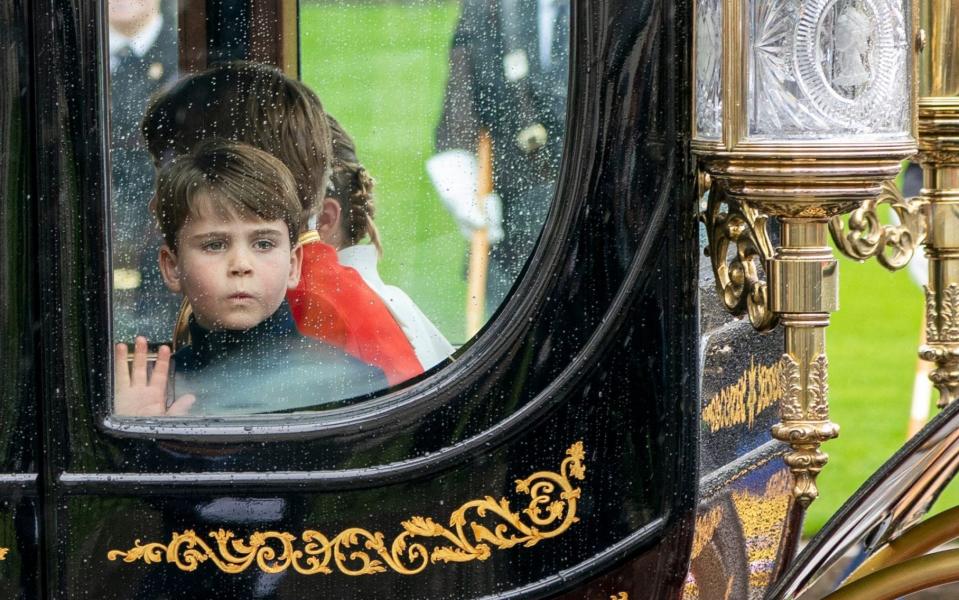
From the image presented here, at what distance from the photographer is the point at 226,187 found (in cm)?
144

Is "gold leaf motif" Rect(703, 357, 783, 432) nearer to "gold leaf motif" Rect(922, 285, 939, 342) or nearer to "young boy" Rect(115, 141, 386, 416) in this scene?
"gold leaf motif" Rect(922, 285, 939, 342)

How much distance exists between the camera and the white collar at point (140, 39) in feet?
4.64

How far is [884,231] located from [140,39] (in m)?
0.83

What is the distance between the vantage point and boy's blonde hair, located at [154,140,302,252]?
1.44 metres

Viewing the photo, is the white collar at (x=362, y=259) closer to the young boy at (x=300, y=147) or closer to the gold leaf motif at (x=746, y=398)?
the young boy at (x=300, y=147)

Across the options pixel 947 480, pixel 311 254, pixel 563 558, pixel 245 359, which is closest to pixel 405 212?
pixel 311 254

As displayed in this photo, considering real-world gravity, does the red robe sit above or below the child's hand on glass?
above

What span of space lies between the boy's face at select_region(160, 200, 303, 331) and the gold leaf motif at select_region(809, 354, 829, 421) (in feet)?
1.69

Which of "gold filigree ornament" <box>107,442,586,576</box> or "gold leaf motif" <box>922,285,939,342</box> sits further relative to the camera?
"gold leaf motif" <box>922,285,939,342</box>

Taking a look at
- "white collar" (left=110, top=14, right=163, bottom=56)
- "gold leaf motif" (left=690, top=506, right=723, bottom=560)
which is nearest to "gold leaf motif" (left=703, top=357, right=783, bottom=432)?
"gold leaf motif" (left=690, top=506, right=723, bottom=560)

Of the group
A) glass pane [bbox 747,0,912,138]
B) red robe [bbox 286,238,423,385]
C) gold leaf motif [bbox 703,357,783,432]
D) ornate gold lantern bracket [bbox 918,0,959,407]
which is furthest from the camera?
ornate gold lantern bracket [bbox 918,0,959,407]

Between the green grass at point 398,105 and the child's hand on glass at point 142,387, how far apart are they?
242 millimetres

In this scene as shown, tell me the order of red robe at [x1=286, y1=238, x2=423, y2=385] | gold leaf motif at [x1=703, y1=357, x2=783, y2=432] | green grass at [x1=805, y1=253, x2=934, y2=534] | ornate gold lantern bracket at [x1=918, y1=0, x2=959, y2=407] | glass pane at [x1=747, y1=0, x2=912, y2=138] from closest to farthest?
glass pane at [x1=747, y1=0, x2=912, y2=138] → red robe at [x1=286, y1=238, x2=423, y2=385] → gold leaf motif at [x1=703, y1=357, x2=783, y2=432] → ornate gold lantern bracket at [x1=918, y1=0, x2=959, y2=407] → green grass at [x1=805, y1=253, x2=934, y2=534]

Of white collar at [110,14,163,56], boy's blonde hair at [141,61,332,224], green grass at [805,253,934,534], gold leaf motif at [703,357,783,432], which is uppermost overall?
white collar at [110,14,163,56]
